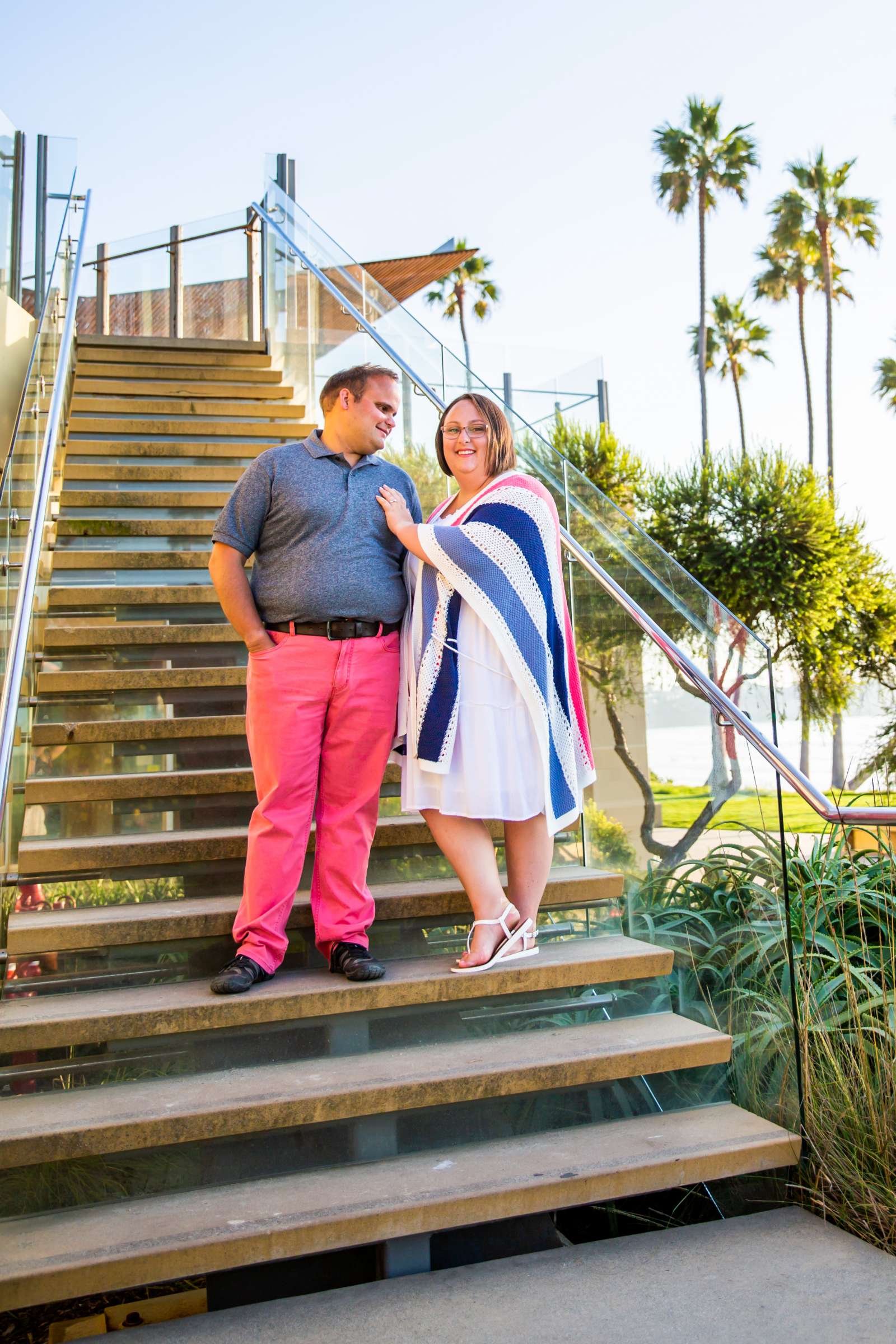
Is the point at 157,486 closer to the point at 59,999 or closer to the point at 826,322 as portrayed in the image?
the point at 59,999

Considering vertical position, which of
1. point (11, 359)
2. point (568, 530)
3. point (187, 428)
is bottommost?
point (568, 530)

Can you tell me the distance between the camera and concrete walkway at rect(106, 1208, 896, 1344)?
1.95m

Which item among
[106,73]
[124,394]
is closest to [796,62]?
[106,73]

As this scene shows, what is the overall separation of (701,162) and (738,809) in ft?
89.5

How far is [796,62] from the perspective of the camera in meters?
22.7

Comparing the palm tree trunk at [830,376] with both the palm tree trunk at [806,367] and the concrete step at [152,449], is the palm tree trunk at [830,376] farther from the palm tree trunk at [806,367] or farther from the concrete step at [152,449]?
the concrete step at [152,449]

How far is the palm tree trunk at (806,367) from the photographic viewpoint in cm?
2878

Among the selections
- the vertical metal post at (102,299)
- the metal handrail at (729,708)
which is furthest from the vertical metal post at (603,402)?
the metal handrail at (729,708)

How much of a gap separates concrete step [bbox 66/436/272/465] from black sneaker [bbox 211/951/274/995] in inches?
142

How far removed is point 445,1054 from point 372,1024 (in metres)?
0.20

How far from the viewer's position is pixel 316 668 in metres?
2.84

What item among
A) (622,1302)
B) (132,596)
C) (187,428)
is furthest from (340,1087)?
(187,428)

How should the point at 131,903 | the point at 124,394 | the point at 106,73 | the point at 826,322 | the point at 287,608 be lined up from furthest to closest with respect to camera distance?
the point at 826,322, the point at 106,73, the point at 124,394, the point at 131,903, the point at 287,608

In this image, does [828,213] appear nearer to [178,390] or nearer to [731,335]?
[731,335]
